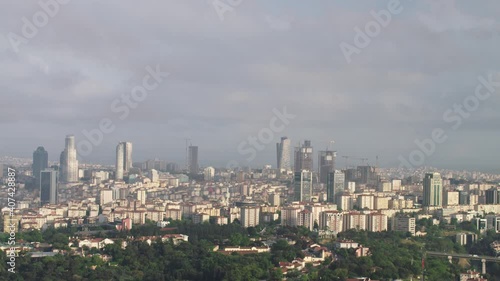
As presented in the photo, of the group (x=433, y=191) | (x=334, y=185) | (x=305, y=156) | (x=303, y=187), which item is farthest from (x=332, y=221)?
(x=305, y=156)

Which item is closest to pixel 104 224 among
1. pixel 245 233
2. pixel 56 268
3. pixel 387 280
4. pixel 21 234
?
pixel 21 234

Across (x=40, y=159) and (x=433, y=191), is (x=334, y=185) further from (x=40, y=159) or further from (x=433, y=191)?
(x=40, y=159)

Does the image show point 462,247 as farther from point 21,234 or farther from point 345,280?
point 21,234

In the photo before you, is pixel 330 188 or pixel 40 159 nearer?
pixel 330 188

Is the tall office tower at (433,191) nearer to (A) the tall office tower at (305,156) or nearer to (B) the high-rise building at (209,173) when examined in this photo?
(A) the tall office tower at (305,156)

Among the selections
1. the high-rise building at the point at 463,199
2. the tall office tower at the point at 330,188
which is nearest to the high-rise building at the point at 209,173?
the tall office tower at the point at 330,188

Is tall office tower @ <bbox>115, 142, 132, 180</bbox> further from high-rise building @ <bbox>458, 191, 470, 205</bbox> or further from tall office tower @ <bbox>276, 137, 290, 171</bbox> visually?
high-rise building @ <bbox>458, 191, 470, 205</bbox>

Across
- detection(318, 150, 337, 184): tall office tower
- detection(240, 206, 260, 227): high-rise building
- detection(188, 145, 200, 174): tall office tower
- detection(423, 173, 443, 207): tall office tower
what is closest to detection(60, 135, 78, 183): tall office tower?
detection(188, 145, 200, 174): tall office tower
